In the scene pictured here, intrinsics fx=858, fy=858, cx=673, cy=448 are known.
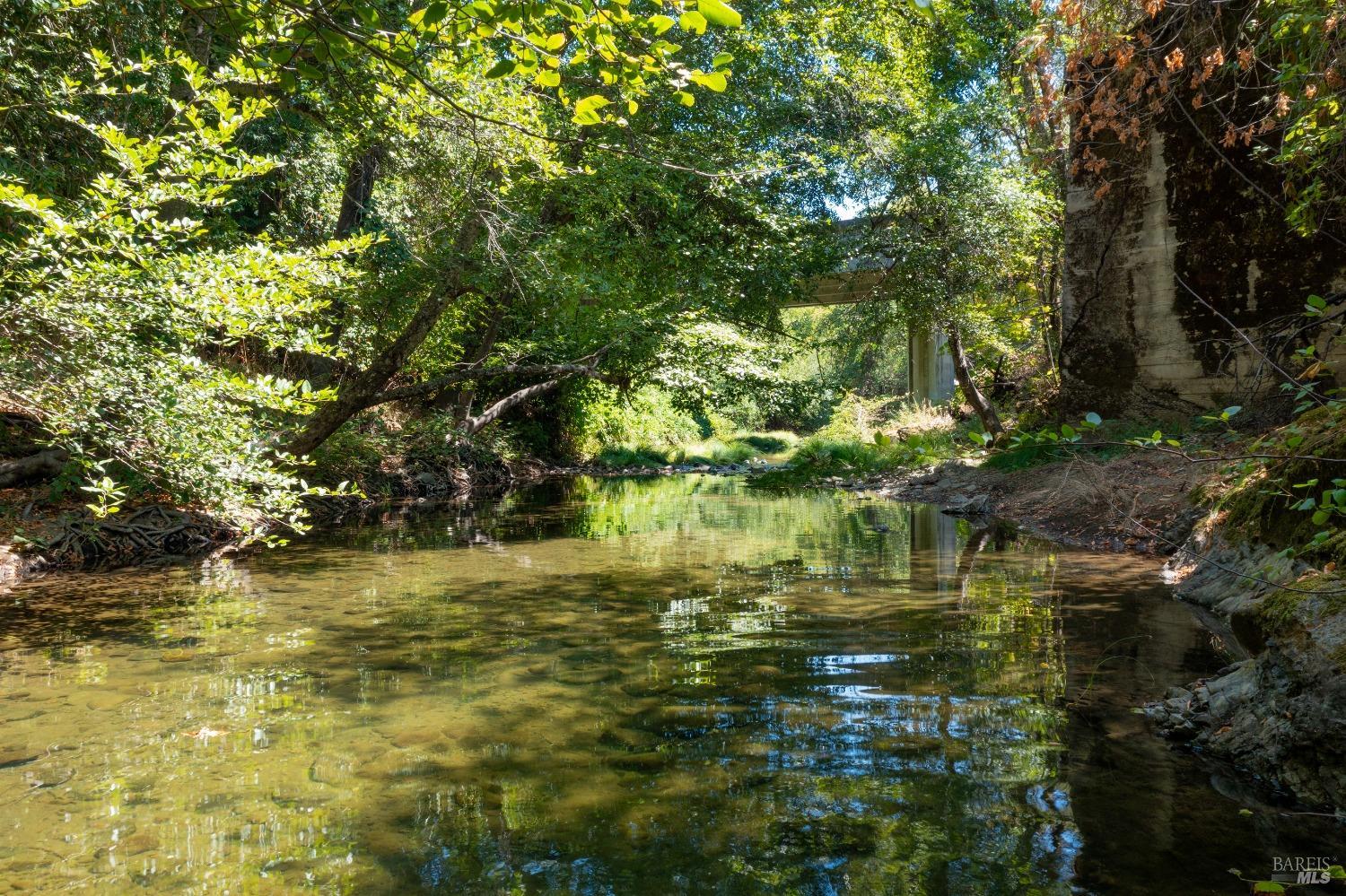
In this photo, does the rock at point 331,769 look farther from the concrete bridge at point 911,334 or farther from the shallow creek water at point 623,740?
the concrete bridge at point 911,334

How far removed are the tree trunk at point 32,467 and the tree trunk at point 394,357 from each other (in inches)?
107

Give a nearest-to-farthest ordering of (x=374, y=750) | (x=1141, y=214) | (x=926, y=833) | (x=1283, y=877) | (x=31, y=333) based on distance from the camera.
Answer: (x=1283, y=877) → (x=926, y=833) → (x=374, y=750) → (x=31, y=333) → (x=1141, y=214)

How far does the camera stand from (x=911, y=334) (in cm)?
1666

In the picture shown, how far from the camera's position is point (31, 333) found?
6.19 metres

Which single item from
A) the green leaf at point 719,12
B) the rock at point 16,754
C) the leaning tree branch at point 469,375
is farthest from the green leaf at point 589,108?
the leaning tree branch at point 469,375

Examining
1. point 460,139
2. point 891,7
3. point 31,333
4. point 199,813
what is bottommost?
point 199,813

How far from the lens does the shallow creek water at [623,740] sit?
9.07 feet

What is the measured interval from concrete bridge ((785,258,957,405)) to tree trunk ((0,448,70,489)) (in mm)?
12978

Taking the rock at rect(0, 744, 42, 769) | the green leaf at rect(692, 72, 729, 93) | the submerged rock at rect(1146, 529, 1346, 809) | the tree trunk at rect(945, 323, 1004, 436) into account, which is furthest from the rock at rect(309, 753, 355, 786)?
the tree trunk at rect(945, 323, 1004, 436)

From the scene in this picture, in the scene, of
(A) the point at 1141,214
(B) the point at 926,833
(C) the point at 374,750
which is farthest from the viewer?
(A) the point at 1141,214

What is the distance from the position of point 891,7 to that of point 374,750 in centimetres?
1900

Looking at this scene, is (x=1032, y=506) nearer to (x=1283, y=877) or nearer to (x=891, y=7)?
(x=1283, y=877)

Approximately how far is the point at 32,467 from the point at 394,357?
14.8ft

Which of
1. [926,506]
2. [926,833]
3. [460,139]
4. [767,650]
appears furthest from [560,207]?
[926,833]
